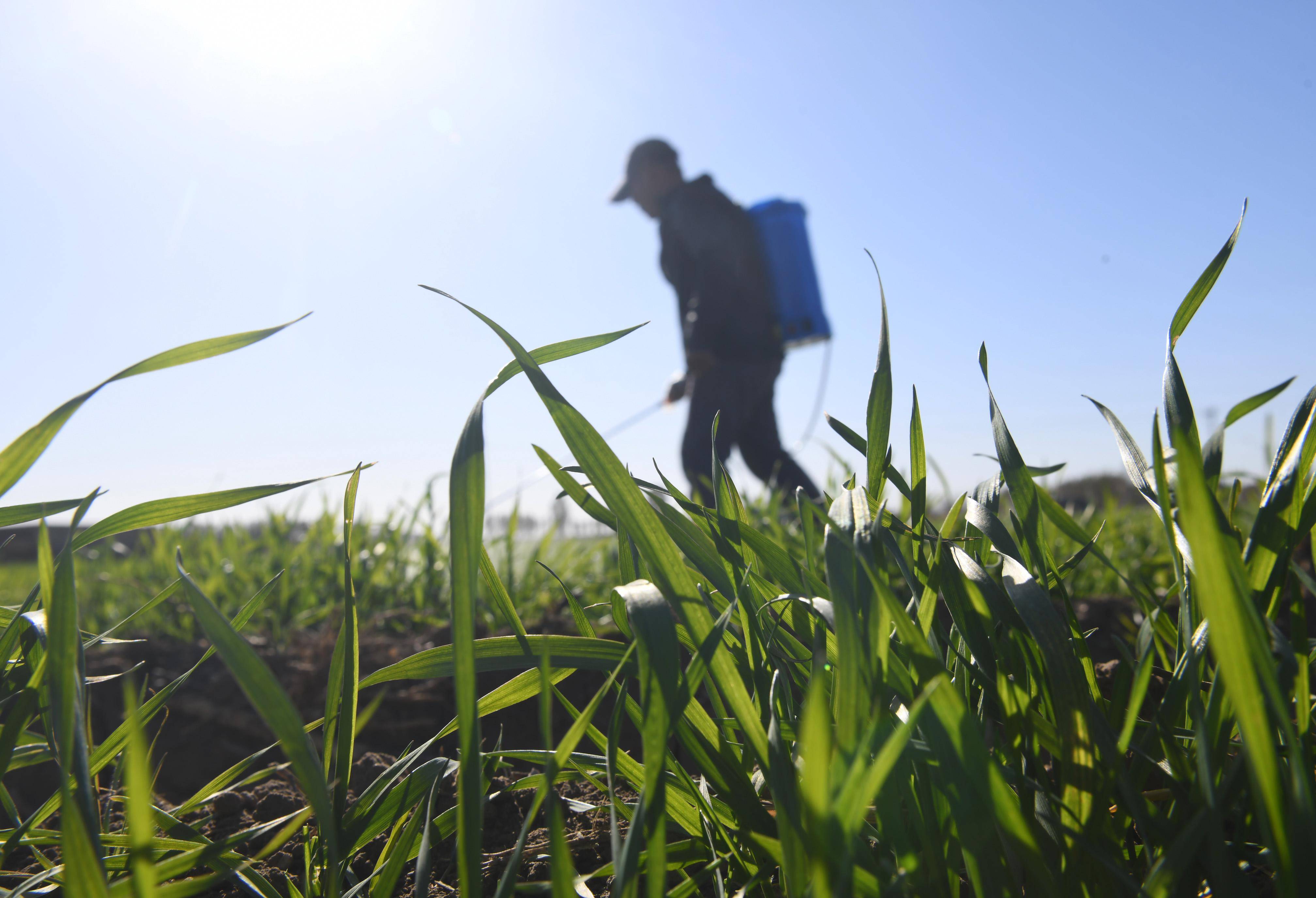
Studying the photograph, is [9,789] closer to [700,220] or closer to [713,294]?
[713,294]

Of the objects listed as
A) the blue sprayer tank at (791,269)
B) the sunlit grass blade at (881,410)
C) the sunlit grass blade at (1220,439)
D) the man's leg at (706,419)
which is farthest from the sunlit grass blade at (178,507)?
the blue sprayer tank at (791,269)

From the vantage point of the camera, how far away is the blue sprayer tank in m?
4.60

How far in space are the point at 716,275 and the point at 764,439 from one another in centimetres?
95

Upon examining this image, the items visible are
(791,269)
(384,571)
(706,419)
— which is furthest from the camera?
(791,269)

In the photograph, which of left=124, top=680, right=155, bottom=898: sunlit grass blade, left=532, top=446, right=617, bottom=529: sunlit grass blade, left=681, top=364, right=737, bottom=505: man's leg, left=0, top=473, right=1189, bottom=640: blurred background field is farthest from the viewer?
left=681, top=364, right=737, bottom=505: man's leg

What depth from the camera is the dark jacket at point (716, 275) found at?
13.3 feet

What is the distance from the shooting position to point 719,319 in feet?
13.3

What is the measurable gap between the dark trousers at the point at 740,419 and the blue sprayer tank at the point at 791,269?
0.61 m

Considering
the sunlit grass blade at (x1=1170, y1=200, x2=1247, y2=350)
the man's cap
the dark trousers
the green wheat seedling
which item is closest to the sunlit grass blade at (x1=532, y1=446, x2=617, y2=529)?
the green wheat seedling

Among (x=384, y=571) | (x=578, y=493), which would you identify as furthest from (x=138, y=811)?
(x=384, y=571)

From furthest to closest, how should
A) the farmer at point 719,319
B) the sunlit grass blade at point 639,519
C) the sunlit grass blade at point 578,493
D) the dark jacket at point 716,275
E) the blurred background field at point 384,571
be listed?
the dark jacket at point 716,275
the farmer at point 719,319
the blurred background field at point 384,571
the sunlit grass blade at point 578,493
the sunlit grass blade at point 639,519

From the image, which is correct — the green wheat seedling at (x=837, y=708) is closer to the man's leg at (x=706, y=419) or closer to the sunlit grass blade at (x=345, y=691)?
the sunlit grass blade at (x=345, y=691)

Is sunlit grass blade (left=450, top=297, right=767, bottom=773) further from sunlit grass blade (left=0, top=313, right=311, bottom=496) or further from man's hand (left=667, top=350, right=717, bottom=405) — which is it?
man's hand (left=667, top=350, right=717, bottom=405)

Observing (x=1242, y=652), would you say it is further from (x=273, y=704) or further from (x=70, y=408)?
(x=70, y=408)
